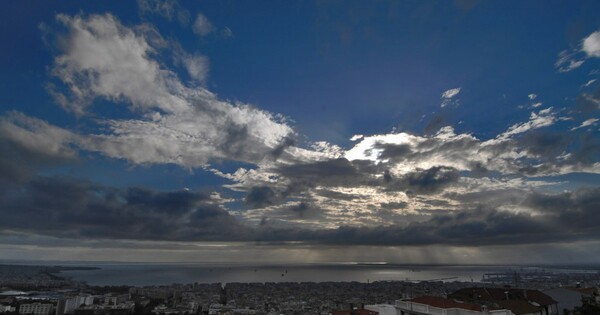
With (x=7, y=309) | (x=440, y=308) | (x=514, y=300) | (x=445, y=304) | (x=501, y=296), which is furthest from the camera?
(x=7, y=309)

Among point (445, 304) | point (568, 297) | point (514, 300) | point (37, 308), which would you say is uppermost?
point (445, 304)

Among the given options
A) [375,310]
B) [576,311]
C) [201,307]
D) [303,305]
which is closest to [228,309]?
[201,307]

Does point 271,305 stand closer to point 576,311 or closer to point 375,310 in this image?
point 375,310

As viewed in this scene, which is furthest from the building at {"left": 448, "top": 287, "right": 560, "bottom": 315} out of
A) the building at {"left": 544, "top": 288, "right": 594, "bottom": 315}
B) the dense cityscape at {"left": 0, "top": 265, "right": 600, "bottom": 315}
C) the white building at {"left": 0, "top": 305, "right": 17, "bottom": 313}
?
the white building at {"left": 0, "top": 305, "right": 17, "bottom": 313}

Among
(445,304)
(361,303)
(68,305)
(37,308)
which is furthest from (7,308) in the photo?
(445,304)

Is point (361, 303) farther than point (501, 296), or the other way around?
point (361, 303)

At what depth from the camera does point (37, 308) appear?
65500 mm

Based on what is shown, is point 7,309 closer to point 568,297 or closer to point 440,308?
point 440,308

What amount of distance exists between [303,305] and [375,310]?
40193 mm

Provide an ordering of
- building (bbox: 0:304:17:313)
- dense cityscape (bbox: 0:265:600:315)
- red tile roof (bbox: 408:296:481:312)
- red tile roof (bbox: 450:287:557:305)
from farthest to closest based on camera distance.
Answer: building (bbox: 0:304:17:313) → red tile roof (bbox: 450:287:557:305) → dense cityscape (bbox: 0:265:600:315) → red tile roof (bbox: 408:296:481:312)

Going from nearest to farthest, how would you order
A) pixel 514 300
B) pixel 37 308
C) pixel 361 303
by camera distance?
pixel 514 300, pixel 361 303, pixel 37 308

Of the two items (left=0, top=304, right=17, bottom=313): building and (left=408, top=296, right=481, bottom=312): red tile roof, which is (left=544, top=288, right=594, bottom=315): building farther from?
(left=0, top=304, right=17, bottom=313): building

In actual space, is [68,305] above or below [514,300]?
below

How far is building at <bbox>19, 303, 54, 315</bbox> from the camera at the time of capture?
63812mm
